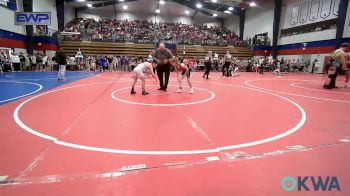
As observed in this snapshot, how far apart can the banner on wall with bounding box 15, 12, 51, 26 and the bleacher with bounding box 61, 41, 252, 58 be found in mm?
8732

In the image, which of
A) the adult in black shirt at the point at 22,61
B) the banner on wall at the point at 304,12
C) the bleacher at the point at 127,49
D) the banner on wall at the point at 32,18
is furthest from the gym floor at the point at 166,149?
the banner on wall at the point at 304,12

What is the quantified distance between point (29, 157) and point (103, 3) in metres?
35.2

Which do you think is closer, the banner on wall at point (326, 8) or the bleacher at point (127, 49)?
the banner on wall at point (326, 8)

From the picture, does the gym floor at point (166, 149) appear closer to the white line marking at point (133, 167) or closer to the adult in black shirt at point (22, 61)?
the white line marking at point (133, 167)

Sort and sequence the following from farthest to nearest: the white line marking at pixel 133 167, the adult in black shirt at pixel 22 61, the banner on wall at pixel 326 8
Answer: the banner on wall at pixel 326 8 → the adult in black shirt at pixel 22 61 → the white line marking at pixel 133 167

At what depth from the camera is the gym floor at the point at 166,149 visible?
219 cm

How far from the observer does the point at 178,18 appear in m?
38.8

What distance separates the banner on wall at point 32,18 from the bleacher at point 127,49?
28.6 feet

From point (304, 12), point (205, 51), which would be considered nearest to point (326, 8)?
point (304, 12)

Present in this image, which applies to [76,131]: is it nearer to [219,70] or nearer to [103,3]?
[219,70]

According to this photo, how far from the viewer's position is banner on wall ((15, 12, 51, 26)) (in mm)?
15680

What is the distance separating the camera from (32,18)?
626 inches

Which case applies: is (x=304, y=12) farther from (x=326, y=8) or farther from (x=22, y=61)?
(x=22, y=61)

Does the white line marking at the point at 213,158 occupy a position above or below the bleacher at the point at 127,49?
below
